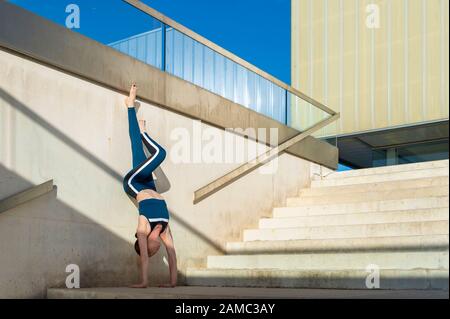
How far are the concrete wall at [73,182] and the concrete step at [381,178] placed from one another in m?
3.03

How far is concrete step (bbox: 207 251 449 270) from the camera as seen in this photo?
5.91m

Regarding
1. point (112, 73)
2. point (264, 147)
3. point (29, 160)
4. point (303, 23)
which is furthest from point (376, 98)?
point (29, 160)

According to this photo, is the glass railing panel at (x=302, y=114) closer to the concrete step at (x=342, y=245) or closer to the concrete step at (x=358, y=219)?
the concrete step at (x=358, y=219)

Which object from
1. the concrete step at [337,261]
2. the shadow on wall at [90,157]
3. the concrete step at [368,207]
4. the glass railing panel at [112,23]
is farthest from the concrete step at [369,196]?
the glass railing panel at [112,23]

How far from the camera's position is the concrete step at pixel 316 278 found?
551 cm

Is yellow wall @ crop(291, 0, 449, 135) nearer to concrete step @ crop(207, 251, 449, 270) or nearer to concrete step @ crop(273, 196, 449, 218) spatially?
concrete step @ crop(273, 196, 449, 218)

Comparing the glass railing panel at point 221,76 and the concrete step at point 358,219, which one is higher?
the glass railing panel at point 221,76

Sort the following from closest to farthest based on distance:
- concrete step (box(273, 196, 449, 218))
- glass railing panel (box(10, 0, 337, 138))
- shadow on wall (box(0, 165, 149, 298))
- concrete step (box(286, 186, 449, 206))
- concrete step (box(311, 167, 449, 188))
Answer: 1. shadow on wall (box(0, 165, 149, 298))
2. glass railing panel (box(10, 0, 337, 138))
3. concrete step (box(273, 196, 449, 218))
4. concrete step (box(286, 186, 449, 206))
5. concrete step (box(311, 167, 449, 188))

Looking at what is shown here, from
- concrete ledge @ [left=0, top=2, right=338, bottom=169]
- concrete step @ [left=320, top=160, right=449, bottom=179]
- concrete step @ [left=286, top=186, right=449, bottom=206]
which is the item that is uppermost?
concrete ledge @ [left=0, top=2, right=338, bottom=169]

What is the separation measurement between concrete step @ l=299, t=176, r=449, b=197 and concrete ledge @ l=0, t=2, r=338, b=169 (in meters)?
1.36

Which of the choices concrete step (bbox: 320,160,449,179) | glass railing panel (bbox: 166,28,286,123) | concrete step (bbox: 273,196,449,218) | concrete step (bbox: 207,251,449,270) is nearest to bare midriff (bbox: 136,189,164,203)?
concrete step (bbox: 207,251,449,270)

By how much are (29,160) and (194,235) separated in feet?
8.67
